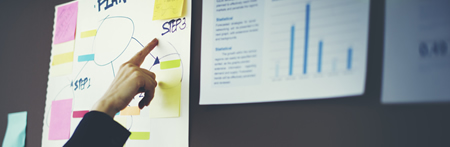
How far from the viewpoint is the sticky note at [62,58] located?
3.78 feet

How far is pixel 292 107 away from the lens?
0.73 m

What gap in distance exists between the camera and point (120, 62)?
100cm

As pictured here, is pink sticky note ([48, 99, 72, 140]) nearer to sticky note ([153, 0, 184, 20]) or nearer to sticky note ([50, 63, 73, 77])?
sticky note ([50, 63, 73, 77])

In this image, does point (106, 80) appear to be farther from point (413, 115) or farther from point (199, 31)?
point (413, 115)

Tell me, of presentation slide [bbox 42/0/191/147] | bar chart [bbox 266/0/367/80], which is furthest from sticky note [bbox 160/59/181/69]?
bar chart [bbox 266/0/367/80]

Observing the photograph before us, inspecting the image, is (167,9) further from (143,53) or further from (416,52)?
(416,52)

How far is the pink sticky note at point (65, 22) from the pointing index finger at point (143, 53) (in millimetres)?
386

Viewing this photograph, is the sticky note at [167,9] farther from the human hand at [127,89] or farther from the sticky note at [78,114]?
the sticky note at [78,114]

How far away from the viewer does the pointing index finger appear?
35.3 inches

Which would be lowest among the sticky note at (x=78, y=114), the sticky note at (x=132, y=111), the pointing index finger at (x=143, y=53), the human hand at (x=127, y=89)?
the sticky note at (x=78, y=114)

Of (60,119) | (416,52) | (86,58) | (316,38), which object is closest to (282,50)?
(316,38)

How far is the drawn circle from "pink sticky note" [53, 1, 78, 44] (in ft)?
0.49

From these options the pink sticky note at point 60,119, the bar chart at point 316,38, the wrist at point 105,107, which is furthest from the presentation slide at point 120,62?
the bar chart at point 316,38

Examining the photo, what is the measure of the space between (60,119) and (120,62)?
327 millimetres
